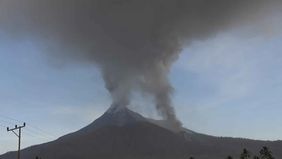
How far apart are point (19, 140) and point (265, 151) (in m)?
61.4

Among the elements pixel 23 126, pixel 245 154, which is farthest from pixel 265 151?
pixel 23 126

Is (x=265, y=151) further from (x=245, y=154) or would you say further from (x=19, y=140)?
(x=19, y=140)

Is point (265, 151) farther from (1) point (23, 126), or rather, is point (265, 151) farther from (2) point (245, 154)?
(1) point (23, 126)

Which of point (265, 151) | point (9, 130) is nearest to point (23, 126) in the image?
point (9, 130)

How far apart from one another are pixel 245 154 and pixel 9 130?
63.5 meters

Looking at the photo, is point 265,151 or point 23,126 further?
point 265,151

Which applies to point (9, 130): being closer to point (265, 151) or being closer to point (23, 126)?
point (23, 126)

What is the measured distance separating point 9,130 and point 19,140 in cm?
467

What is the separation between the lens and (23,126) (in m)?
89.1

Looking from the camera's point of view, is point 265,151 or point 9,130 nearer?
point 9,130

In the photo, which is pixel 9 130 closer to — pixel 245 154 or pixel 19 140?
pixel 19 140

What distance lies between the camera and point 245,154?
417 ft

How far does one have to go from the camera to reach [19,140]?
284 feet

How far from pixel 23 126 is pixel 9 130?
3.18 metres
